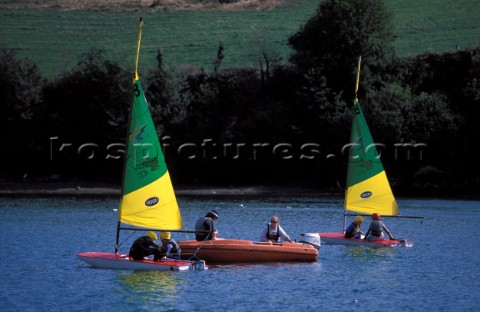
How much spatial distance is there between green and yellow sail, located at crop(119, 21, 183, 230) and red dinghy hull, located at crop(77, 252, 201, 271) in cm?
119

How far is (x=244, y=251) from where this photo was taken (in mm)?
35000

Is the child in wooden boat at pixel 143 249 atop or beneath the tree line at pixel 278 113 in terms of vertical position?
beneath

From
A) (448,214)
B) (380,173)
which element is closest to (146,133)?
(380,173)

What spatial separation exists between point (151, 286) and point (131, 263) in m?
2.33

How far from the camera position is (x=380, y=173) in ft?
146

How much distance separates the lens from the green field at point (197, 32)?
325 feet

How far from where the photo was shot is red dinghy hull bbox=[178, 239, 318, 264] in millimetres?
34719

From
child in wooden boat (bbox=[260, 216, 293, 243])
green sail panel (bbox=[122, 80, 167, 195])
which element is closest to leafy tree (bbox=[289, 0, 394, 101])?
child in wooden boat (bbox=[260, 216, 293, 243])

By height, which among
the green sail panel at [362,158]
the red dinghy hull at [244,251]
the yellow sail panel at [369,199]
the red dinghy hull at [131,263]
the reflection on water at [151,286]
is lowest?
the reflection on water at [151,286]

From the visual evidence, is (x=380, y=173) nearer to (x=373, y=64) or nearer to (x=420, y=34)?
(x=373, y=64)

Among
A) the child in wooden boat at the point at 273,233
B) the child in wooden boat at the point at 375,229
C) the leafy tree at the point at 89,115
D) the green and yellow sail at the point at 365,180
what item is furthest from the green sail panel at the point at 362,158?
the leafy tree at the point at 89,115

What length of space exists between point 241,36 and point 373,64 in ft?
84.5

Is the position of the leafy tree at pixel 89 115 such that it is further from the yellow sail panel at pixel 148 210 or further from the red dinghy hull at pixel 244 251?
the yellow sail panel at pixel 148 210

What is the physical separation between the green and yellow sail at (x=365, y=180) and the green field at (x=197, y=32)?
50105 mm
